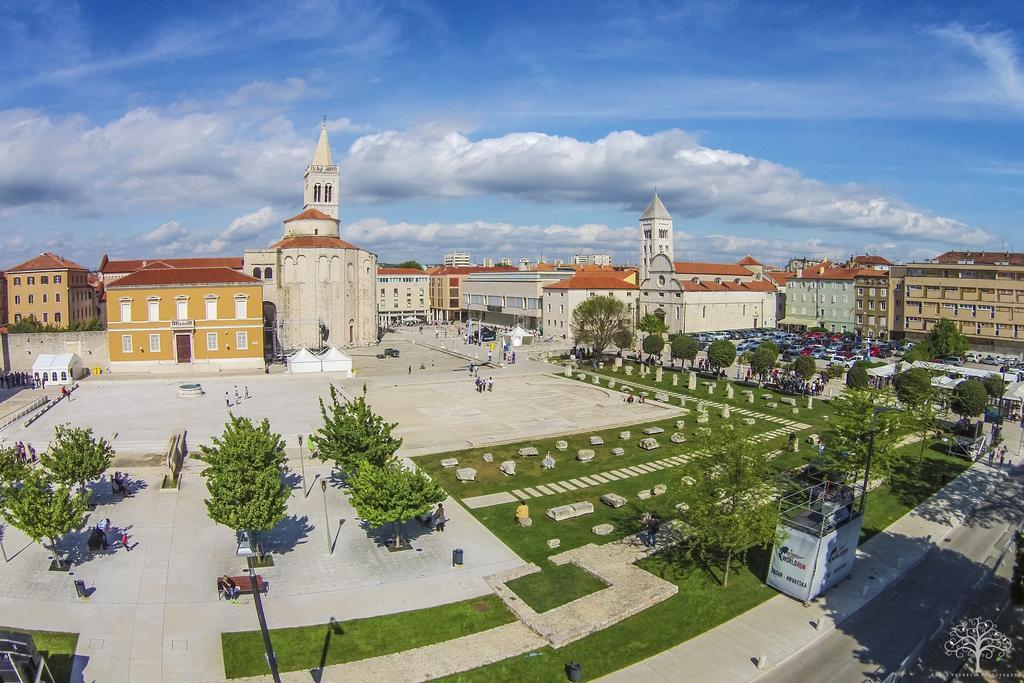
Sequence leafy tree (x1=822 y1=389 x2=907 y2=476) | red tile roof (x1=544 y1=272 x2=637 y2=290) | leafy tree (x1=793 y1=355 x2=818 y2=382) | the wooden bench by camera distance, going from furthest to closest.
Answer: red tile roof (x1=544 y1=272 x2=637 y2=290)
leafy tree (x1=793 y1=355 x2=818 y2=382)
leafy tree (x1=822 y1=389 x2=907 y2=476)
the wooden bench

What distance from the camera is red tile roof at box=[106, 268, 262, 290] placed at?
176ft

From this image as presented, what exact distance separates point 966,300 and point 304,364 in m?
74.2

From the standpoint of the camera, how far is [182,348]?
181 feet

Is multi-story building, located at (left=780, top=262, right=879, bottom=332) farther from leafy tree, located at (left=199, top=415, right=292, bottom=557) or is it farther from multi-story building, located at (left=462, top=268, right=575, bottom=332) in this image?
leafy tree, located at (left=199, top=415, right=292, bottom=557)

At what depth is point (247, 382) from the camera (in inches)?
2013

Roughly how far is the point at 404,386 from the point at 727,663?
127ft

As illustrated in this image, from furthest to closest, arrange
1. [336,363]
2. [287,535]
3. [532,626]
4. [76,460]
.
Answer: [336,363]
[76,460]
[287,535]
[532,626]

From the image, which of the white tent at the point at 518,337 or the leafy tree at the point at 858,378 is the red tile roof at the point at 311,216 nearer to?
the white tent at the point at 518,337

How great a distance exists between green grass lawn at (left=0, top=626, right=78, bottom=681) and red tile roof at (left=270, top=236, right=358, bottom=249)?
203 ft

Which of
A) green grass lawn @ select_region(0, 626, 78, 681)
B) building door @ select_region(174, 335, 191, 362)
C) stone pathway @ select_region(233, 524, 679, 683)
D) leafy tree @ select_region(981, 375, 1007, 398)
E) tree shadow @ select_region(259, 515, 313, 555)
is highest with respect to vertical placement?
building door @ select_region(174, 335, 191, 362)

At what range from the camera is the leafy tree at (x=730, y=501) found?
1897 centimetres

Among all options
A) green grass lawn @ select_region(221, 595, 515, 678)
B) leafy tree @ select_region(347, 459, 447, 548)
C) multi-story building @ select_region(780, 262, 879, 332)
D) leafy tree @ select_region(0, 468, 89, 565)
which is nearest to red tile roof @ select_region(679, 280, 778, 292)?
multi-story building @ select_region(780, 262, 879, 332)

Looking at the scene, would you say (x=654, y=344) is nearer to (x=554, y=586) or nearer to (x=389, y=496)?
(x=554, y=586)

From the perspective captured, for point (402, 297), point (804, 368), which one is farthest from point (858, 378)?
point (402, 297)
